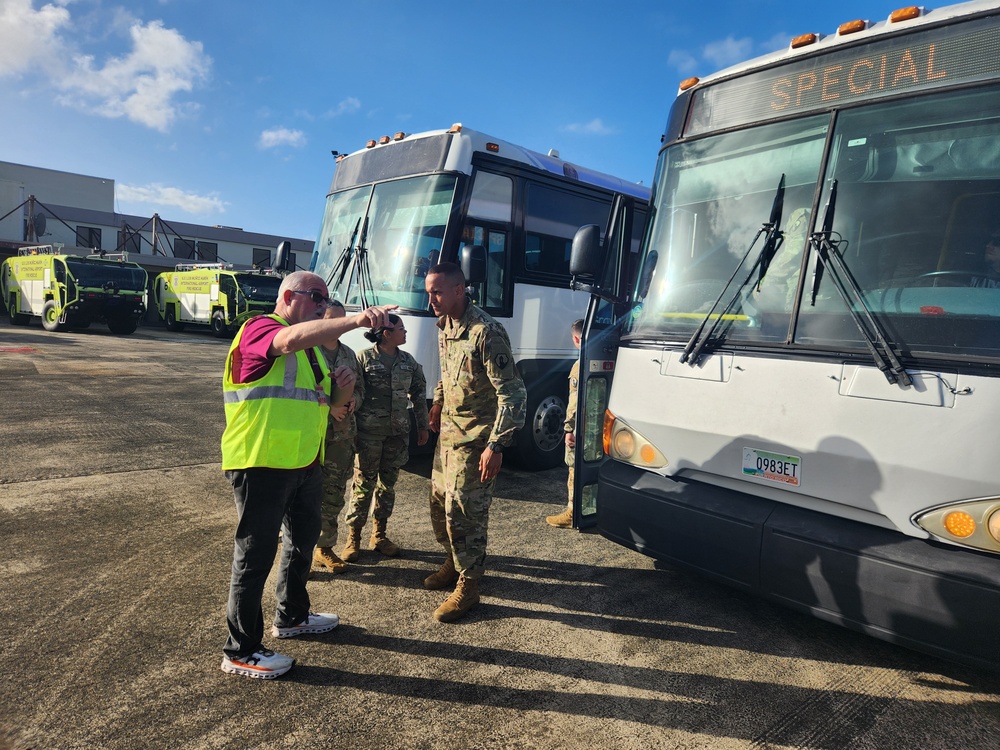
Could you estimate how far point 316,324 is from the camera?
268 centimetres

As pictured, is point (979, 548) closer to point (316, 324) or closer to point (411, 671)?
point (411, 671)

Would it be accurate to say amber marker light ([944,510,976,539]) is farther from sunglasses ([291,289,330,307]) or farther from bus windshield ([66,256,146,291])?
bus windshield ([66,256,146,291])

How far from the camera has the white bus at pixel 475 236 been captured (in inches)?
241

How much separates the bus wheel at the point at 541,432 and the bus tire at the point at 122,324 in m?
20.1

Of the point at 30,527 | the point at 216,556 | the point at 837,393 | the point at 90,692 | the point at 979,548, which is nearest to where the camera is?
the point at 979,548

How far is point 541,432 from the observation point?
7.00m

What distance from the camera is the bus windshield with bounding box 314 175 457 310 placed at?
609 centimetres

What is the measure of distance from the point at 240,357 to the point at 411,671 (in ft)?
5.55

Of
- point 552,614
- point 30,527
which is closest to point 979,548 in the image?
point 552,614

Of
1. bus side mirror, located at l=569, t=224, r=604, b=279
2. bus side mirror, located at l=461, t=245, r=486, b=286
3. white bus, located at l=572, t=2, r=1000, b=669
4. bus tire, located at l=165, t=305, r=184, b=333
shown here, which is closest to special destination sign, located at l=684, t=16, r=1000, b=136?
white bus, located at l=572, t=2, r=1000, b=669

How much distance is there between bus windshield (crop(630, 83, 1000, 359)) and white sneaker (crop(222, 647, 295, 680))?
8.54 ft

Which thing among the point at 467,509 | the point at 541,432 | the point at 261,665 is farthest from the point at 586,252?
the point at 541,432

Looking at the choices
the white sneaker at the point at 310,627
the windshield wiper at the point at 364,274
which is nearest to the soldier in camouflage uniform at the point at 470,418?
the white sneaker at the point at 310,627

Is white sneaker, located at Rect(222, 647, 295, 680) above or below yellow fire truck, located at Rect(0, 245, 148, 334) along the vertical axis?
below
